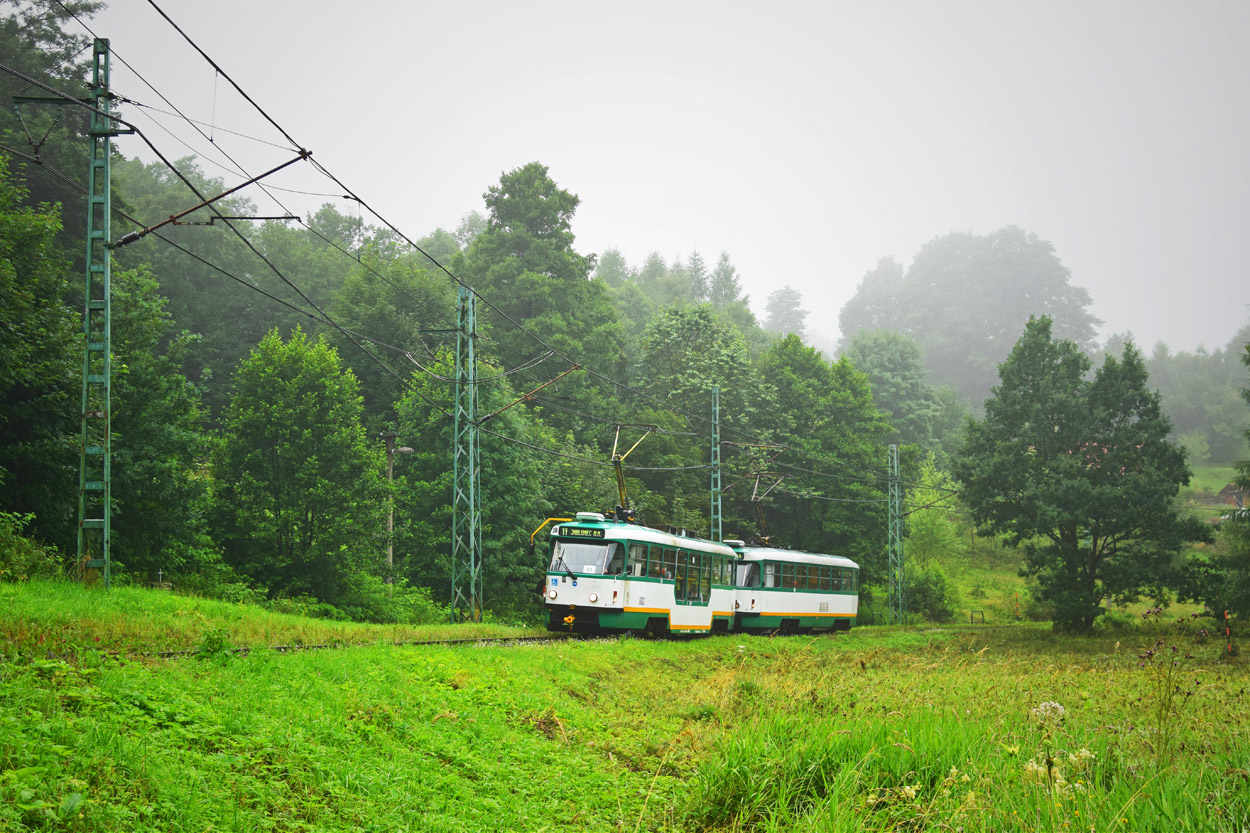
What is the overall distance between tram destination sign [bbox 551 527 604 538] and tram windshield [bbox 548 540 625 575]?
22 centimetres

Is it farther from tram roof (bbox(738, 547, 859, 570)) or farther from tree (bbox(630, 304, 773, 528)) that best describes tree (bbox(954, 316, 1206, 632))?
tree (bbox(630, 304, 773, 528))

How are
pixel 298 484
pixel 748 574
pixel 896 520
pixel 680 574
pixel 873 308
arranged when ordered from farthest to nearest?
1. pixel 873 308
2. pixel 896 520
3. pixel 298 484
4. pixel 748 574
5. pixel 680 574

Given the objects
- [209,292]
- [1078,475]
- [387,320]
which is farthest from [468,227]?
[1078,475]

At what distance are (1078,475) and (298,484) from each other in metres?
30.7

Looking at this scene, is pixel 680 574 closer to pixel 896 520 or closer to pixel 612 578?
pixel 612 578

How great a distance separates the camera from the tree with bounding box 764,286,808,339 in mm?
132375

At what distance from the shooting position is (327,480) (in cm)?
3189

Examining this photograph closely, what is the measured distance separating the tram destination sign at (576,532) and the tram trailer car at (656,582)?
3 centimetres

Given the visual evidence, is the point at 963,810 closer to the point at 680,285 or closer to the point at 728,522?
the point at 728,522

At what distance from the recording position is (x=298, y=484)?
31.8 meters

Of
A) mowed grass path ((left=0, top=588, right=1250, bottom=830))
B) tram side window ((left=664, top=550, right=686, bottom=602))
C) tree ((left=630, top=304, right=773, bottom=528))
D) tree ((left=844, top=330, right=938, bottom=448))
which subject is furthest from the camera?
tree ((left=844, top=330, right=938, bottom=448))

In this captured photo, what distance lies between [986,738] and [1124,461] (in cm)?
3149

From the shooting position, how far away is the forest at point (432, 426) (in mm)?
25656

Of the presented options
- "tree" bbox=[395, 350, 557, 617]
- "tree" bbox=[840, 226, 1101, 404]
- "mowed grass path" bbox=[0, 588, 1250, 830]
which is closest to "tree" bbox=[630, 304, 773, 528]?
"tree" bbox=[395, 350, 557, 617]
